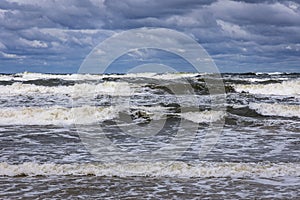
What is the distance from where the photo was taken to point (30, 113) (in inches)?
622

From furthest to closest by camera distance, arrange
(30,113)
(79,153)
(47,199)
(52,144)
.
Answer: (30,113), (52,144), (79,153), (47,199)

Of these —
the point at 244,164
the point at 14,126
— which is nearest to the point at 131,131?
the point at 14,126

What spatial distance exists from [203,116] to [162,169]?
8.55 metres

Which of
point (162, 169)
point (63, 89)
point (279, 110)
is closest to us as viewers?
point (162, 169)

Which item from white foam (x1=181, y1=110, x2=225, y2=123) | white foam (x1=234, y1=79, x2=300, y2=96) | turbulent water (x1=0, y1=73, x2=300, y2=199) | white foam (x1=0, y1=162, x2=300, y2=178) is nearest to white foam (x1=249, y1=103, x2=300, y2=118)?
turbulent water (x1=0, y1=73, x2=300, y2=199)

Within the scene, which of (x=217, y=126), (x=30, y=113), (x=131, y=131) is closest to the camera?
(x=131, y=131)

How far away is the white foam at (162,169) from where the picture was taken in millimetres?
7141

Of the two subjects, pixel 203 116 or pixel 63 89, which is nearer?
pixel 203 116

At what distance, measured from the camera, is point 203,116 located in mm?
15719

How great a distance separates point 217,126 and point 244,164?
20.6 feet

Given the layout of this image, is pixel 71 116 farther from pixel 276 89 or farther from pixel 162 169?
pixel 276 89

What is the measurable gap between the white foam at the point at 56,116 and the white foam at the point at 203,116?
118 inches

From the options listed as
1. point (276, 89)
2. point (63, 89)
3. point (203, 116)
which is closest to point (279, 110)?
point (203, 116)

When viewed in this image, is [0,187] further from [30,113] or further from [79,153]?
[30,113]
